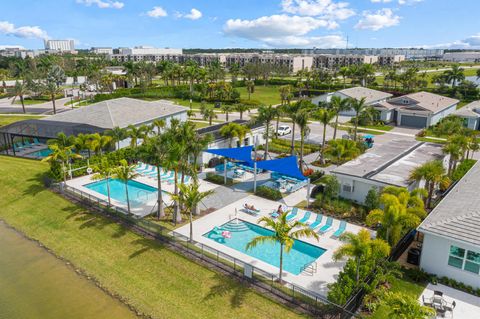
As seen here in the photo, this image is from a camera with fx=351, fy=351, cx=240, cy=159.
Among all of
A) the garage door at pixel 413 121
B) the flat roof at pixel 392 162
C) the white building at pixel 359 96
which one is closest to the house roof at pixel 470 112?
the garage door at pixel 413 121

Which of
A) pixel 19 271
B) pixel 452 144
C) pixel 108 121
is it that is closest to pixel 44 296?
pixel 19 271

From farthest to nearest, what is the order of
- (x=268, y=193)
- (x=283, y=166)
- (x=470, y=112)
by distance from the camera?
(x=470, y=112)
(x=268, y=193)
(x=283, y=166)

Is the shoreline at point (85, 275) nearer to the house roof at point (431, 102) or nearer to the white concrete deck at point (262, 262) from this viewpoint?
the white concrete deck at point (262, 262)

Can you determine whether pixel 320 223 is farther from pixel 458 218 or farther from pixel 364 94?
pixel 364 94

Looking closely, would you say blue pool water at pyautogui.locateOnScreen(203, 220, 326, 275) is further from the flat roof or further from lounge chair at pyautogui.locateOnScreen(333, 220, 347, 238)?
the flat roof

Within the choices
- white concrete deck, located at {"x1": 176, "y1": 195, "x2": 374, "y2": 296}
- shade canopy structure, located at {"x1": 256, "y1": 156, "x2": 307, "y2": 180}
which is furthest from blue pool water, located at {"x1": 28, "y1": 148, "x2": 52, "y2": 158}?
shade canopy structure, located at {"x1": 256, "y1": 156, "x2": 307, "y2": 180}

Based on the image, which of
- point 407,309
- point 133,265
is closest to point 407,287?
point 407,309

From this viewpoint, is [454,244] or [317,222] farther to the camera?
[317,222]
